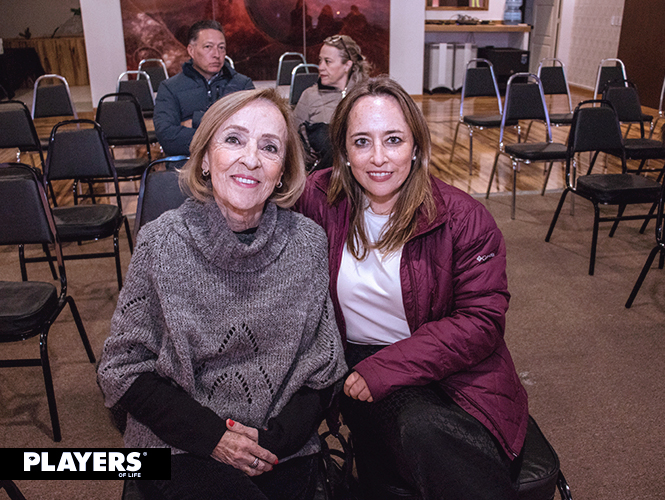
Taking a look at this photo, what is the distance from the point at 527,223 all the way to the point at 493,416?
310 centimetres

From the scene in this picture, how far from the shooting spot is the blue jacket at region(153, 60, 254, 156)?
3.40 meters

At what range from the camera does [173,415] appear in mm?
1226

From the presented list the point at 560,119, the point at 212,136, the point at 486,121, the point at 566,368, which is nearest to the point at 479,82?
the point at 486,121

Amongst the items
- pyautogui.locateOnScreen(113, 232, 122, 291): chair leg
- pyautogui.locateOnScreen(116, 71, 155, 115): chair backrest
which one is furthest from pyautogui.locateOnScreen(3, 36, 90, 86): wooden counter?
pyautogui.locateOnScreen(113, 232, 122, 291): chair leg

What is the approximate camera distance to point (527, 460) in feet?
4.26

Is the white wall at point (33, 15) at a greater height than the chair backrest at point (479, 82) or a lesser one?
greater

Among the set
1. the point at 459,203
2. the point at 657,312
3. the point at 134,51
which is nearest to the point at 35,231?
the point at 459,203

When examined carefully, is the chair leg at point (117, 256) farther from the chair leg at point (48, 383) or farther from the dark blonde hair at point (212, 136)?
the dark blonde hair at point (212, 136)

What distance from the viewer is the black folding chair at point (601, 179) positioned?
3.29 meters

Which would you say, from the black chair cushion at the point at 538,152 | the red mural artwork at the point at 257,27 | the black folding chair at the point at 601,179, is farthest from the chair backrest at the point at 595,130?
the red mural artwork at the point at 257,27

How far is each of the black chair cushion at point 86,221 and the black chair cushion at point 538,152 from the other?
2742mm

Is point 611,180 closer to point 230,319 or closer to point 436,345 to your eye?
point 436,345

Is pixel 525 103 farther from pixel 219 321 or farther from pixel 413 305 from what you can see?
pixel 219 321

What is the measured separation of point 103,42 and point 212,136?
26.1ft
